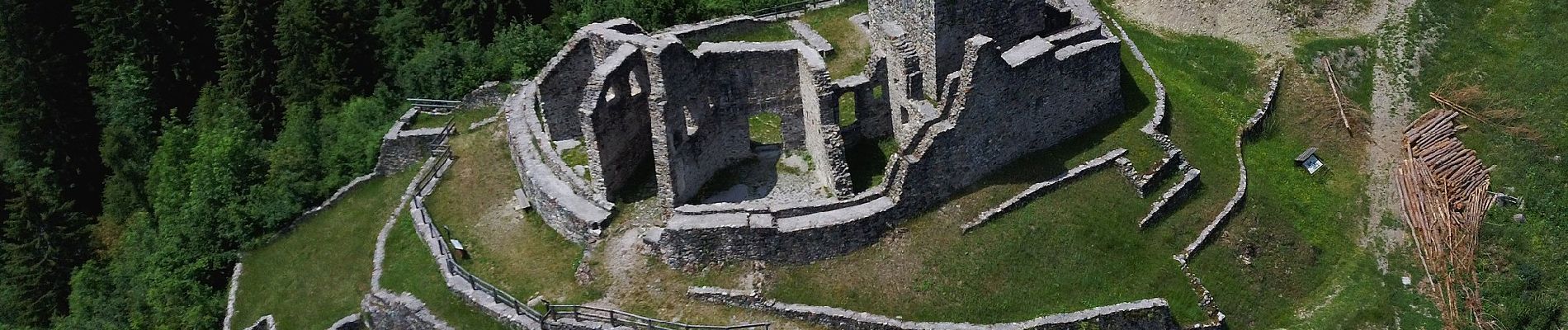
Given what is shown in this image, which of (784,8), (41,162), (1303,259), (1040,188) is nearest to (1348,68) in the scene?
(1303,259)

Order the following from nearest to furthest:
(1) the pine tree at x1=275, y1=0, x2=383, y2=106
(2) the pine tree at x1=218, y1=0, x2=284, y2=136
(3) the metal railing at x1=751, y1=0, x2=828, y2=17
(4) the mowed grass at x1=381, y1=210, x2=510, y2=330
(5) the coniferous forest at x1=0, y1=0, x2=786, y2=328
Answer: (4) the mowed grass at x1=381, y1=210, x2=510, y2=330 < (5) the coniferous forest at x1=0, y1=0, x2=786, y2=328 < (3) the metal railing at x1=751, y1=0, x2=828, y2=17 < (1) the pine tree at x1=275, y1=0, x2=383, y2=106 < (2) the pine tree at x1=218, y1=0, x2=284, y2=136

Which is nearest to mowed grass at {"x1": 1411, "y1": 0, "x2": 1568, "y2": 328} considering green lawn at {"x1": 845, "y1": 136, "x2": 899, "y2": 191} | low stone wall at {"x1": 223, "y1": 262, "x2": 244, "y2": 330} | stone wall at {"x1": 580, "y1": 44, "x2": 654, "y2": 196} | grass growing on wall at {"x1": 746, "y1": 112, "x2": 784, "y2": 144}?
green lawn at {"x1": 845, "y1": 136, "x2": 899, "y2": 191}

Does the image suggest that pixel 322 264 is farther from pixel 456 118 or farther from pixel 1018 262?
pixel 1018 262

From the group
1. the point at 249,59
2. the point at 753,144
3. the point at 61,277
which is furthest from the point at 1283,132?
the point at 61,277

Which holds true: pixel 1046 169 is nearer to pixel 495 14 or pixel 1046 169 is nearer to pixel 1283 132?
pixel 1283 132

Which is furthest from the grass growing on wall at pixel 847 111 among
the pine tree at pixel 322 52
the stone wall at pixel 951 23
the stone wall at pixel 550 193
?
the pine tree at pixel 322 52

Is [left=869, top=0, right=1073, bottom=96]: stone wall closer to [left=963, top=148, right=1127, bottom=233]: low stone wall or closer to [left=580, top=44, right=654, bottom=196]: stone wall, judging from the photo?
[left=963, top=148, right=1127, bottom=233]: low stone wall
